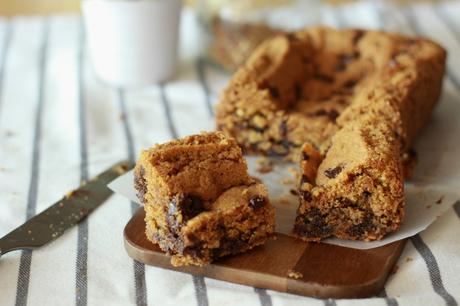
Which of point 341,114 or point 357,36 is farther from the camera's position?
point 357,36

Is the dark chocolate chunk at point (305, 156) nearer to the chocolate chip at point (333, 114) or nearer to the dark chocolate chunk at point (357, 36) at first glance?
the chocolate chip at point (333, 114)

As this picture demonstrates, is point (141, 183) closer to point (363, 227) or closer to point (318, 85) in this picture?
point (363, 227)

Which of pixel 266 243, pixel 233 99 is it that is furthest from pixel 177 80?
pixel 266 243

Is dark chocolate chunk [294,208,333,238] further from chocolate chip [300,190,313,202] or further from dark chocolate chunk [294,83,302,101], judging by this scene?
dark chocolate chunk [294,83,302,101]

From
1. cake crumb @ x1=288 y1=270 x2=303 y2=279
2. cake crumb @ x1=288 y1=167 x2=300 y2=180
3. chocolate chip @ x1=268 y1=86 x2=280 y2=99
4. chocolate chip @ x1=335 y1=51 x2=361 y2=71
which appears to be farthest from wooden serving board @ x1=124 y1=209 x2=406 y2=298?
chocolate chip @ x1=335 y1=51 x2=361 y2=71

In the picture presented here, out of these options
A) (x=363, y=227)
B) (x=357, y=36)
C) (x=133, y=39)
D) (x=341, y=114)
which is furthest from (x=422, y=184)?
(x=133, y=39)

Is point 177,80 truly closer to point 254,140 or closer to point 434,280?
point 254,140
